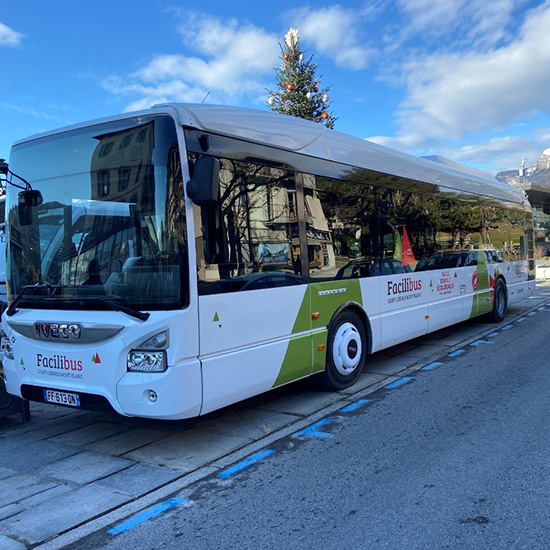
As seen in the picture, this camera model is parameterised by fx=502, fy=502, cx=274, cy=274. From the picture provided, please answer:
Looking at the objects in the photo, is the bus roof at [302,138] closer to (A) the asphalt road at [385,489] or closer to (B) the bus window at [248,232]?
(B) the bus window at [248,232]

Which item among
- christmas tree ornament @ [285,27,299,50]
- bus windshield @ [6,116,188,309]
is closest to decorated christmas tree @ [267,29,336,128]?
christmas tree ornament @ [285,27,299,50]

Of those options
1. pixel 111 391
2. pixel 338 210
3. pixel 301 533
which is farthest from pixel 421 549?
pixel 338 210

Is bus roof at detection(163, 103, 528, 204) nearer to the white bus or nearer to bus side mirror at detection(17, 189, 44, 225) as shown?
the white bus

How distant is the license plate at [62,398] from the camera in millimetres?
4359

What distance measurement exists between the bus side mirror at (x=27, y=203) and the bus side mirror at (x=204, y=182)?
1.63 meters

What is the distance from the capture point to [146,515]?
3432mm

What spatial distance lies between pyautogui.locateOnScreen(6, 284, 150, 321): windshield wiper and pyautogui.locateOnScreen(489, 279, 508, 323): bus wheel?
914cm

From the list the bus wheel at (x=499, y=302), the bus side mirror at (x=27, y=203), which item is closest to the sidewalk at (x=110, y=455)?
the bus side mirror at (x=27, y=203)

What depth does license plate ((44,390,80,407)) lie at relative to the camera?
436cm

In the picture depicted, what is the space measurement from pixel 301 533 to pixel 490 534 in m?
1.13

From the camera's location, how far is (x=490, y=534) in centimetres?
298

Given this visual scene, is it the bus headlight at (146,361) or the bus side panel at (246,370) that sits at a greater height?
the bus headlight at (146,361)

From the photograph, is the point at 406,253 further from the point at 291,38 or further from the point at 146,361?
the point at 291,38

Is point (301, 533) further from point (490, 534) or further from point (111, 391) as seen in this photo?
point (111, 391)
